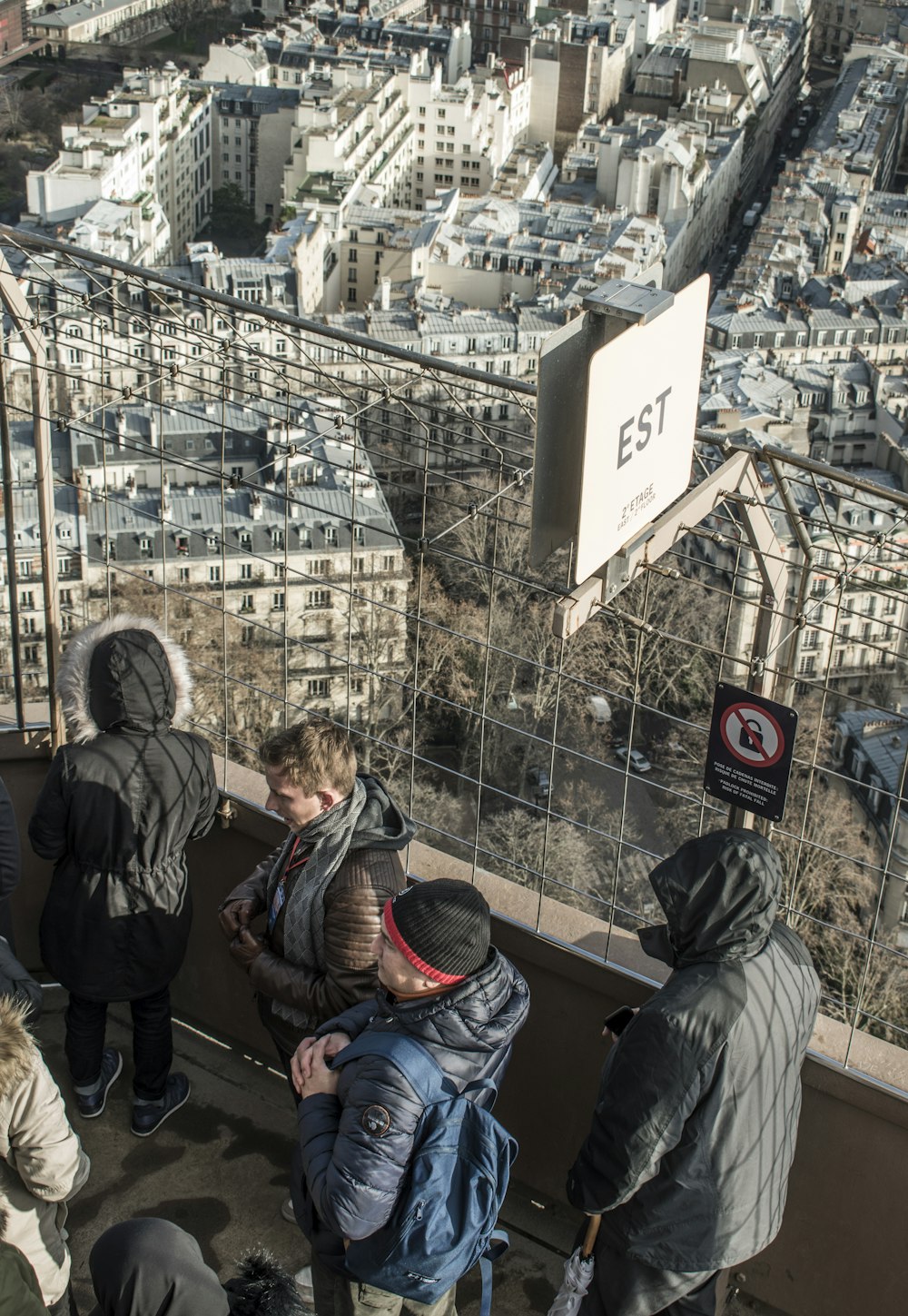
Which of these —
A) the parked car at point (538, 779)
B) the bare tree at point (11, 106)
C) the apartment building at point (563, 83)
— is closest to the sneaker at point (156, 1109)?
the parked car at point (538, 779)

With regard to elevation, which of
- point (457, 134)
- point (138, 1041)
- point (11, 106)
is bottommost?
point (457, 134)

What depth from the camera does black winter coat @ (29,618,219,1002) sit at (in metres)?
1.92

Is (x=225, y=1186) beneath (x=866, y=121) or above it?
above

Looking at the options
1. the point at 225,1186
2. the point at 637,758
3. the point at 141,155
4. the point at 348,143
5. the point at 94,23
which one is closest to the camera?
the point at 225,1186

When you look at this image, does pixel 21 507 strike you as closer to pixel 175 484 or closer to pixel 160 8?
pixel 175 484

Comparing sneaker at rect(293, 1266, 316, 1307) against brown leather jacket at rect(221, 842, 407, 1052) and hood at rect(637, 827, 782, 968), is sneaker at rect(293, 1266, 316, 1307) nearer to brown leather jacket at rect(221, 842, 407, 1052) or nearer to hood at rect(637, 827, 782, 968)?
brown leather jacket at rect(221, 842, 407, 1052)

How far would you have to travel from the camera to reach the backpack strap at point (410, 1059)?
4.81 ft

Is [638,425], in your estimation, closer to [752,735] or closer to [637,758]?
[752,735]

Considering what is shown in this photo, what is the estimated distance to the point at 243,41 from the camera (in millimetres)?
31859

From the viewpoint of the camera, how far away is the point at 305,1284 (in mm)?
1884

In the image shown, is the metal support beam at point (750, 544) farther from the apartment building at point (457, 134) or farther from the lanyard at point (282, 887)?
the apartment building at point (457, 134)

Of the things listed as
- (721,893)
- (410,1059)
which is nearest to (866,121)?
(721,893)

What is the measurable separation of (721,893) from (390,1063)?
0.34 m

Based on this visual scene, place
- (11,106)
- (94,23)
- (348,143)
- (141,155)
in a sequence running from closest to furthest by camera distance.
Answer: (141,155), (348,143), (11,106), (94,23)
